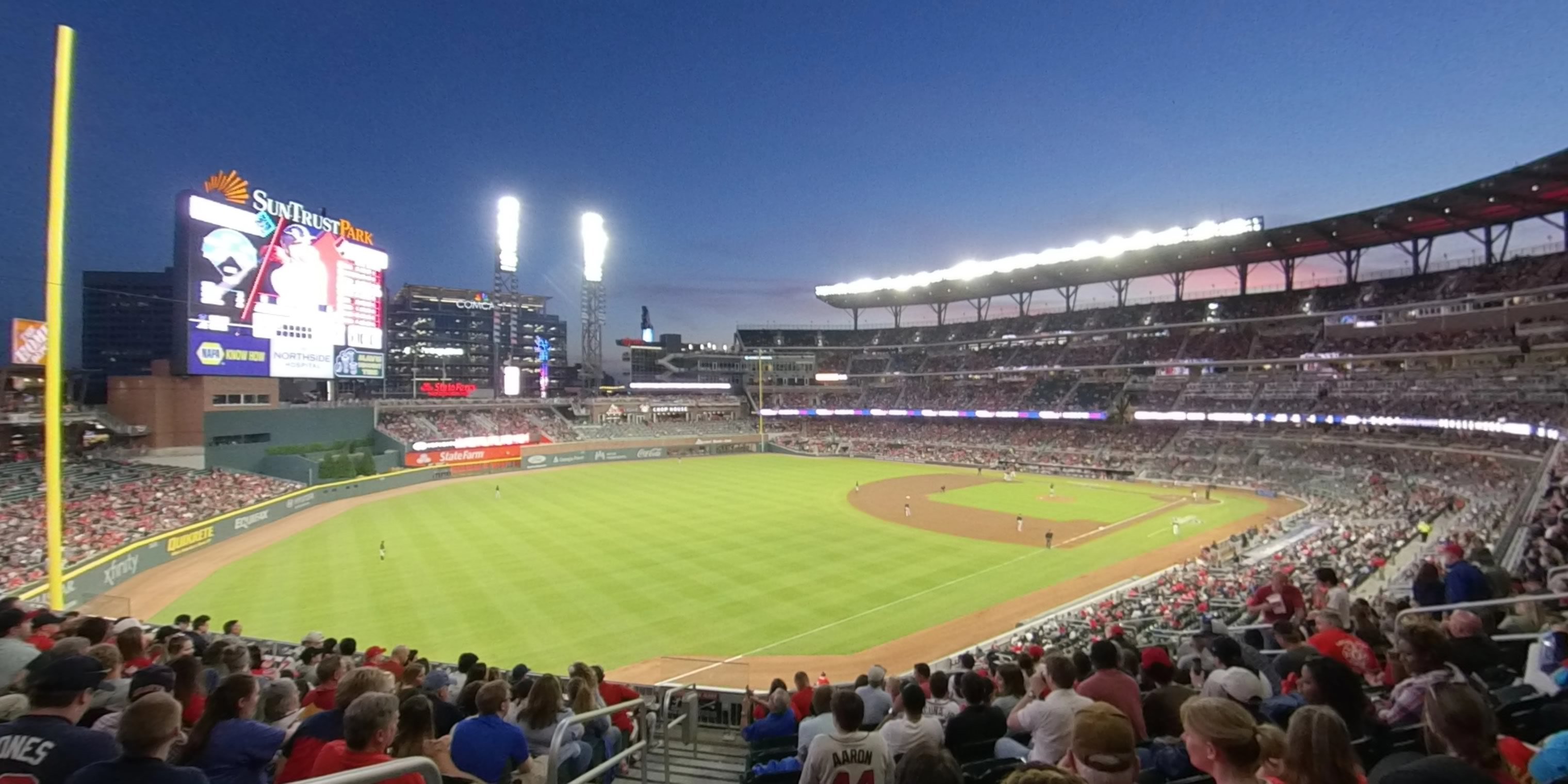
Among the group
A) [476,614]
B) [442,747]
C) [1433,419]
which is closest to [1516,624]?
[442,747]

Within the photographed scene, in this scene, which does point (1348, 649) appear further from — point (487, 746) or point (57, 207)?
point (57, 207)

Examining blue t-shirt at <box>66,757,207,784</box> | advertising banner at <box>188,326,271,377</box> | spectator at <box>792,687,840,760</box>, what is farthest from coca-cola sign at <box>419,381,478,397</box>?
blue t-shirt at <box>66,757,207,784</box>

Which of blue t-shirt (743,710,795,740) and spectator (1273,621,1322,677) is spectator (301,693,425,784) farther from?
spectator (1273,621,1322,677)

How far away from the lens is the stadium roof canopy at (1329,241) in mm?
35188

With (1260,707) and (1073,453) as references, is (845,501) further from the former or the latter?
(1260,707)

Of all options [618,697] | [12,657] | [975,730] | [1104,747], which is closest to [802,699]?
[618,697]

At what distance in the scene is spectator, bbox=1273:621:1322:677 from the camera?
5984 millimetres

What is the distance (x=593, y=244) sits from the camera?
74.0 metres

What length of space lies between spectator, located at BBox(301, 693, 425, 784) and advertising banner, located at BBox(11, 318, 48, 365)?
3199 centimetres

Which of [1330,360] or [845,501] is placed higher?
[1330,360]

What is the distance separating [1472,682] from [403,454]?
56.7m

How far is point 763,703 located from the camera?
10992mm

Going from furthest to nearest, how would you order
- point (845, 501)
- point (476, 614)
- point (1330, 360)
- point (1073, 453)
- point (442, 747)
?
point (1073, 453) < point (1330, 360) < point (845, 501) < point (476, 614) < point (442, 747)

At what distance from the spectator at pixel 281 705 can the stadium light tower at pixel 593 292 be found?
7220 cm
